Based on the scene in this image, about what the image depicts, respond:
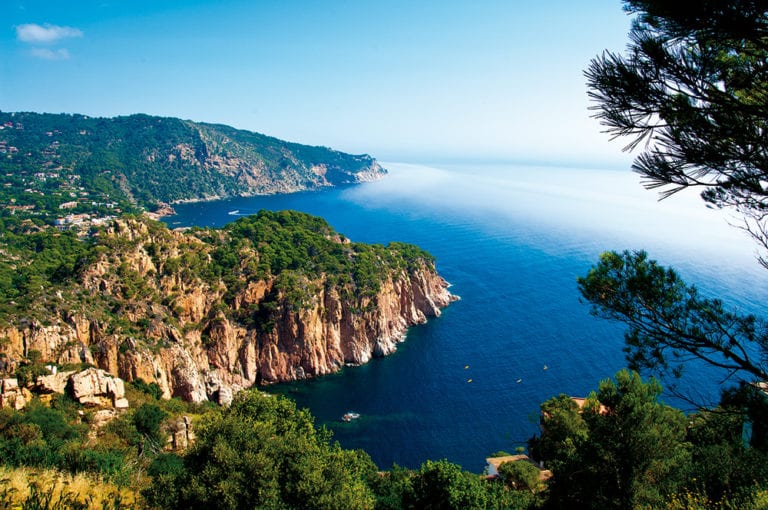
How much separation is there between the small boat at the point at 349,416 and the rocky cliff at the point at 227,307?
8325 mm

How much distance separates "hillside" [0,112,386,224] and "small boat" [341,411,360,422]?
8585cm

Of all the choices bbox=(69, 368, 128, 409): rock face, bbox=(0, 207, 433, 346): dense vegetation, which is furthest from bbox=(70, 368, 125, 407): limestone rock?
bbox=(0, 207, 433, 346): dense vegetation

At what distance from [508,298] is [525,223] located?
50.7m

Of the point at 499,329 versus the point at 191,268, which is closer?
the point at 191,268

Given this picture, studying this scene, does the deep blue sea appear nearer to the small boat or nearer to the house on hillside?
the small boat

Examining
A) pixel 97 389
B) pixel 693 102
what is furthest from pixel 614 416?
pixel 97 389

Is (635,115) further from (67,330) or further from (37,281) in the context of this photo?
(37,281)

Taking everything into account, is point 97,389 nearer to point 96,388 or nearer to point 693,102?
point 96,388

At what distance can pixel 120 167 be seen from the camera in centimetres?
14838

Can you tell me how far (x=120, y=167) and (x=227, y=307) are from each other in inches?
5226

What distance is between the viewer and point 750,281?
59.3 meters

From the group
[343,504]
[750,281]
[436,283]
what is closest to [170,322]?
[343,504]

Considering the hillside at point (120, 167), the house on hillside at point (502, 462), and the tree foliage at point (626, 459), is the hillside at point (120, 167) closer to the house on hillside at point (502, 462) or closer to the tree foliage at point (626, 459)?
the house on hillside at point (502, 462)

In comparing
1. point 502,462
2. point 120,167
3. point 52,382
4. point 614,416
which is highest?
point 120,167
